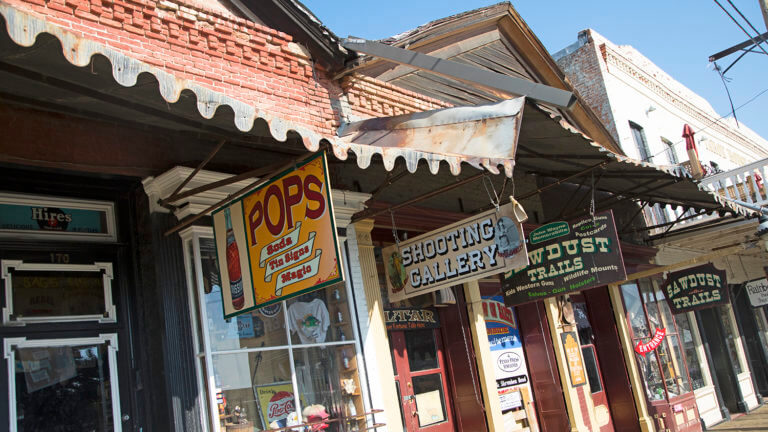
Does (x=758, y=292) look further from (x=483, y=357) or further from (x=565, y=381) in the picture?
(x=483, y=357)

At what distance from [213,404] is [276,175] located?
2107 mm

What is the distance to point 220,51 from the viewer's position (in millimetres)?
6609

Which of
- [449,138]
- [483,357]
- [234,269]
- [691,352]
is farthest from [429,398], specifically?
[691,352]

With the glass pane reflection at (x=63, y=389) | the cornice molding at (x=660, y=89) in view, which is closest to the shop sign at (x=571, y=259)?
the glass pane reflection at (x=63, y=389)

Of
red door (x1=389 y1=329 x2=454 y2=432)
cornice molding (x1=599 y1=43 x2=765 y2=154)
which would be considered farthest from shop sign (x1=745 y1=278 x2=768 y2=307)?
red door (x1=389 y1=329 x2=454 y2=432)

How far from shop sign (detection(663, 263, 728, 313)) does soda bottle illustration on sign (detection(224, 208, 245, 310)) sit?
938 cm

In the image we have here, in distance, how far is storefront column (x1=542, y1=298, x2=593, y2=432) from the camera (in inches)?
407

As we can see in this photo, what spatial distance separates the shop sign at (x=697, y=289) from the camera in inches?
470

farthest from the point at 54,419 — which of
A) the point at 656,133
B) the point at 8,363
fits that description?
the point at 656,133

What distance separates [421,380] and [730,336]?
1323cm

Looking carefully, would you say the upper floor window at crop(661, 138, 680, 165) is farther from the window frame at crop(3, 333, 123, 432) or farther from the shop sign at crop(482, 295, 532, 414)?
the window frame at crop(3, 333, 123, 432)

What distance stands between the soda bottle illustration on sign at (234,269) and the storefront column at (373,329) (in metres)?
1.94

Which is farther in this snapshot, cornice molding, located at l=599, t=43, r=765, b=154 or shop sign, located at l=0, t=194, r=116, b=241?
cornice molding, located at l=599, t=43, r=765, b=154

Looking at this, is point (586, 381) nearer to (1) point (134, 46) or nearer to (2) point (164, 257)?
(2) point (164, 257)
